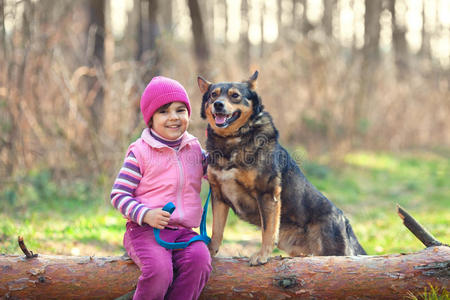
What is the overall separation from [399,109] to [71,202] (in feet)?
34.9

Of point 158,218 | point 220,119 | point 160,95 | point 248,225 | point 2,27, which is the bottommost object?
point 248,225

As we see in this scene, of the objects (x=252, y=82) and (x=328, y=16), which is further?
(x=328, y=16)

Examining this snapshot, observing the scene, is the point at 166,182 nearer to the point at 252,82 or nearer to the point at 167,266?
the point at 167,266

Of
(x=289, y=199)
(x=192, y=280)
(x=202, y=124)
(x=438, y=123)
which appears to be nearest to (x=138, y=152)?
(x=192, y=280)

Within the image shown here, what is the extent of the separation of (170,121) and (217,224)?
897 millimetres

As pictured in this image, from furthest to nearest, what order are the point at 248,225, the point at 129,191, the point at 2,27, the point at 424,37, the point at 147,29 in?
the point at 424,37, the point at 147,29, the point at 248,225, the point at 2,27, the point at 129,191

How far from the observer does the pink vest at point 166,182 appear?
3369 millimetres

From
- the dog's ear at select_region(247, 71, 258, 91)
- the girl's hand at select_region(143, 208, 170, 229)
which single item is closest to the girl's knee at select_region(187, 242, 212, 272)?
the girl's hand at select_region(143, 208, 170, 229)

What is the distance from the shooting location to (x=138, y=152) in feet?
11.2

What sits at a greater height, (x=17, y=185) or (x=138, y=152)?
(x=138, y=152)

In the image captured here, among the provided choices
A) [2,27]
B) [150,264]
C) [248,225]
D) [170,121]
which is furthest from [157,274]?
[2,27]

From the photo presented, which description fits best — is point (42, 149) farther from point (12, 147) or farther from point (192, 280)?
point (192, 280)

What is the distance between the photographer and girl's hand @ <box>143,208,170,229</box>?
10.3 ft

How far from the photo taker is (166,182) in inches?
133
